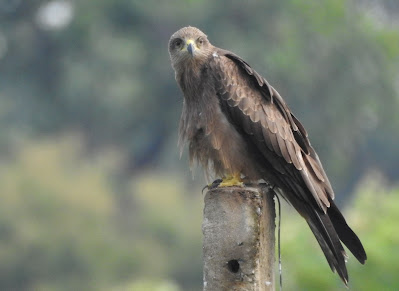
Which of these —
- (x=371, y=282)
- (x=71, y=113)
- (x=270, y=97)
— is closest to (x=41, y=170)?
(x=71, y=113)

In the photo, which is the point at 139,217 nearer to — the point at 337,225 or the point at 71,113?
the point at 71,113

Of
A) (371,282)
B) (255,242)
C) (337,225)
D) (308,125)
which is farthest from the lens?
(308,125)

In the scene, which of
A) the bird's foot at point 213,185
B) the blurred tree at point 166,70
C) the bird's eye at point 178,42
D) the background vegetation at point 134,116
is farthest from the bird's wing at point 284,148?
the blurred tree at point 166,70

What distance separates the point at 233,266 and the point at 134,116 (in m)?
40.1

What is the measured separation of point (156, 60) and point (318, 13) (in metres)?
6.82

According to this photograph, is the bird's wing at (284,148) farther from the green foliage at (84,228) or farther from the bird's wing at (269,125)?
the green foliage at (84,228)

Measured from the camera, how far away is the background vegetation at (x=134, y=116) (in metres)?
36.3

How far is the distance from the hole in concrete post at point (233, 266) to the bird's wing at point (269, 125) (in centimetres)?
96

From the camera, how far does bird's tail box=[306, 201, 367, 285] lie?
7.83m

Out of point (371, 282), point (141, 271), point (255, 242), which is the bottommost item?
point (255, 242)

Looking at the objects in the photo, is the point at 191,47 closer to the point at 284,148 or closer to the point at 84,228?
the point at 284,148

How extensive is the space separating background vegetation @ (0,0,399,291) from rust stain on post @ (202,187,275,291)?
26776 mm

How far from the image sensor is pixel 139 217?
3981 centimetres

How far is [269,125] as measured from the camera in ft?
27.1
